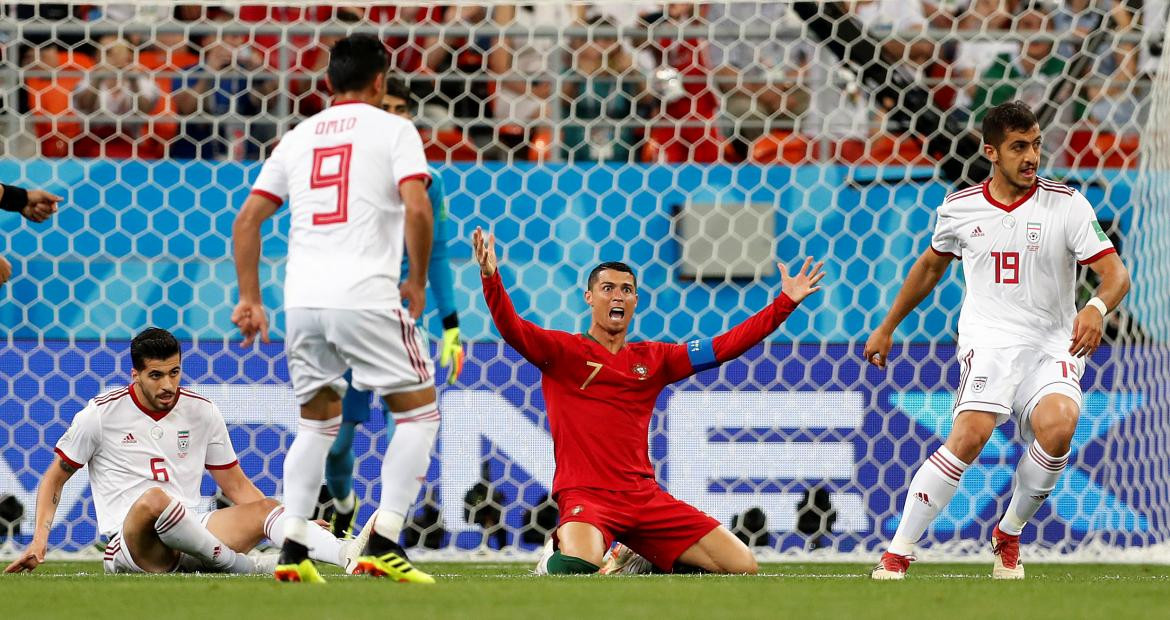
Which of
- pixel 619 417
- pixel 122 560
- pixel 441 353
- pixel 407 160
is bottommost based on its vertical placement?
pixel 122 560

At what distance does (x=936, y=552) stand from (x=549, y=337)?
2.48 meters

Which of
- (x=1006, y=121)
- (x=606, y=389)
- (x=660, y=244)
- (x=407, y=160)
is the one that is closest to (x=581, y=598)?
(x=407, y=160)

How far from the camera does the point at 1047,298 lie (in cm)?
506

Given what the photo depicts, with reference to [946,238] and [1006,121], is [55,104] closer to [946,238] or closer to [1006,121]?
[946,238]

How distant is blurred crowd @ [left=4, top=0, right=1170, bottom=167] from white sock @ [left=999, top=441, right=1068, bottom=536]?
8.29 feet

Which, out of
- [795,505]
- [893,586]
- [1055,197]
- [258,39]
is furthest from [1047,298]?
[258,39]

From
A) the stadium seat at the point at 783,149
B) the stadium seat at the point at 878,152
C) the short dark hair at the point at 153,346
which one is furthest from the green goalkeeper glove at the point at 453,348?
the stadium seat at the point at 878,152

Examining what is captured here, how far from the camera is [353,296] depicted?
417cm

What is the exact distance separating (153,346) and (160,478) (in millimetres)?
519

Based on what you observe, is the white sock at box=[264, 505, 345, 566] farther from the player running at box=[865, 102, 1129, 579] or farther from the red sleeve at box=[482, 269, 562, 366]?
the player running at box=[865, 102, 1129, 579]

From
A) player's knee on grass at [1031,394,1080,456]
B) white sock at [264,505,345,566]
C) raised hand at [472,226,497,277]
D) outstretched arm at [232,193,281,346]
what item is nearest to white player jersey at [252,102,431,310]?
outstretched arm at [232,193,281,346]

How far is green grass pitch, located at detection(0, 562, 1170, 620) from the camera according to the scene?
141 inches

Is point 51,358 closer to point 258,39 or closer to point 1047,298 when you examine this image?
point 258,39

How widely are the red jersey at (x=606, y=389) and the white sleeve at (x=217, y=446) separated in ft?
3.82
